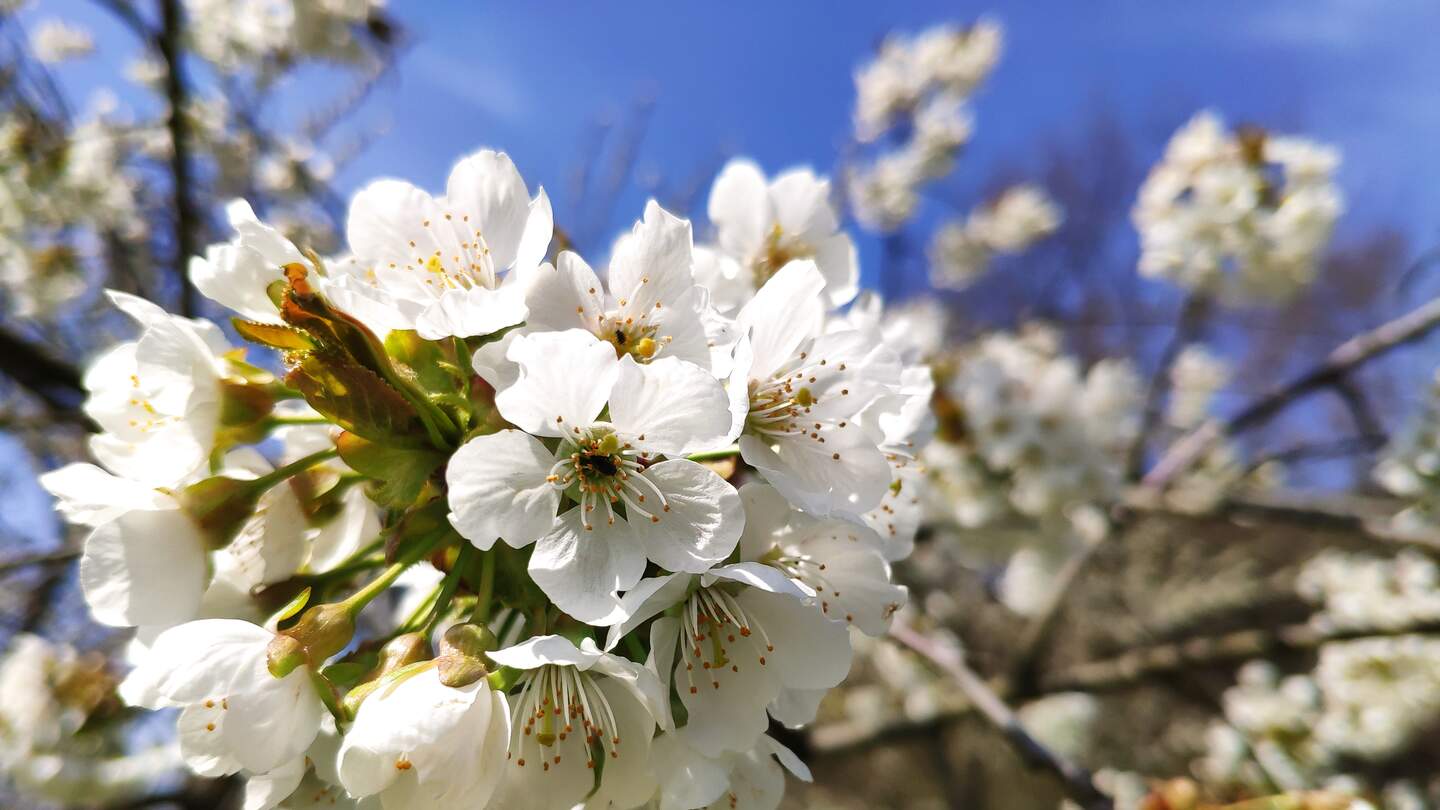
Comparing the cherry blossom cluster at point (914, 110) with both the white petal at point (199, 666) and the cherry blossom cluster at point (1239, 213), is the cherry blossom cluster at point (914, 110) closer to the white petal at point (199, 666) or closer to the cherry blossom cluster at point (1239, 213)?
the cherry blossom cluster at point (1239, 213)

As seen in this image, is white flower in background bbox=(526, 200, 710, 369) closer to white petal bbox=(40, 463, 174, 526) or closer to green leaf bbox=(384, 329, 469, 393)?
green leaf bbox=(384, 329, 469, 393)

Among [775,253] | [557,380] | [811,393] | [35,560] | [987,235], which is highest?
[987,235]

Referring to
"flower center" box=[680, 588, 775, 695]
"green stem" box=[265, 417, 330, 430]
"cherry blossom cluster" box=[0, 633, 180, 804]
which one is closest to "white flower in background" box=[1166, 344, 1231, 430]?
"flower center" box=[680, 588, 775, 695]

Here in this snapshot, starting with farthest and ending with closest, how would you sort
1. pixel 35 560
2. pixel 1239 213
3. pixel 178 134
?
pixel 1239 213
pixel 178 134
pixel 35 560

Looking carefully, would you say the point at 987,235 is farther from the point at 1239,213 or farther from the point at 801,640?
the point at 801,640

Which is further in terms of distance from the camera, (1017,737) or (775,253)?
(1017,737)

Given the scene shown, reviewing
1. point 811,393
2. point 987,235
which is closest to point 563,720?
A: point 811,393

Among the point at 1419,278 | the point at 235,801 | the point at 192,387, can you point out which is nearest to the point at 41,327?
the point at 235,801
